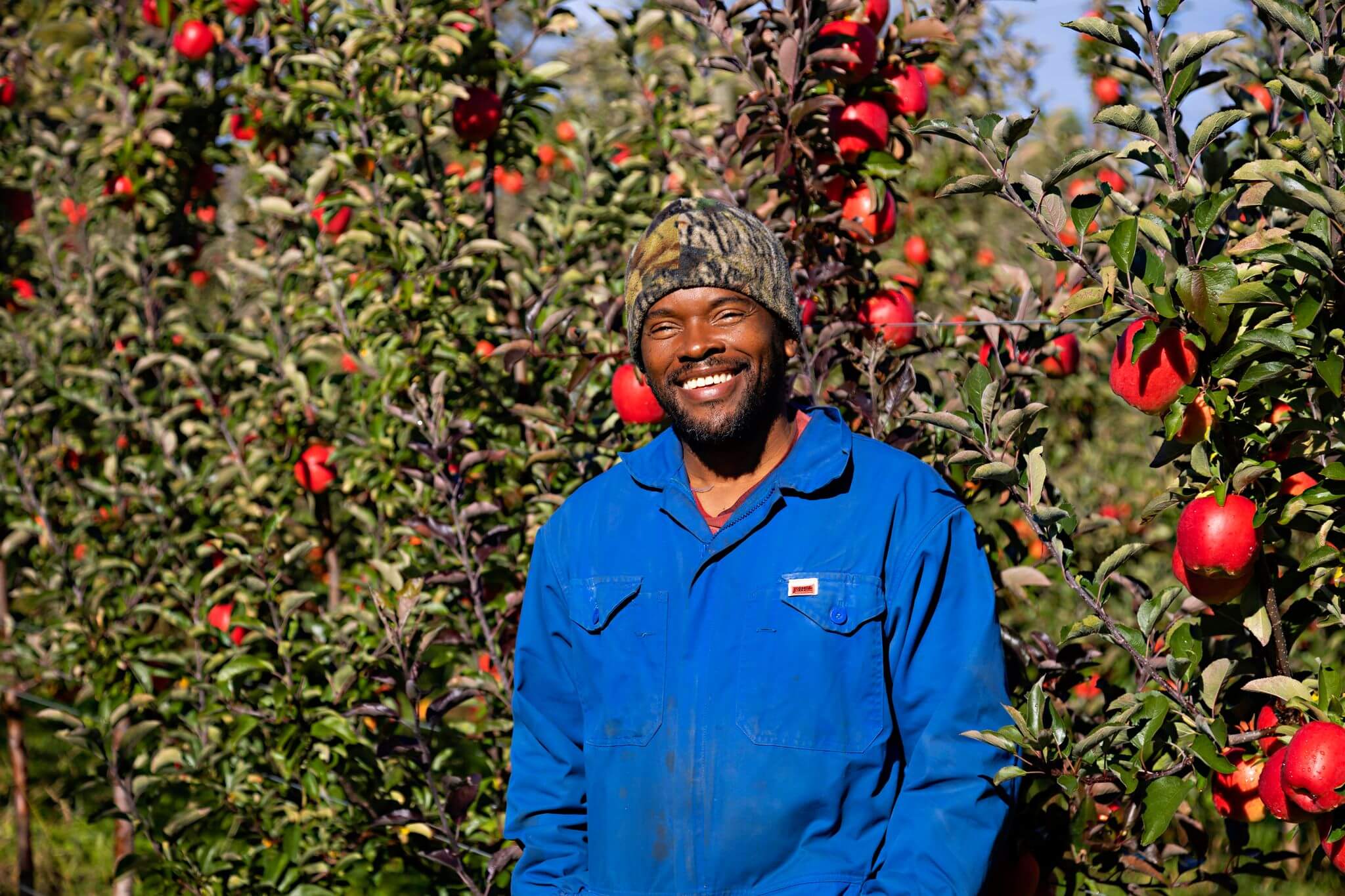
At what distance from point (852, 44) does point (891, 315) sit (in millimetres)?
553

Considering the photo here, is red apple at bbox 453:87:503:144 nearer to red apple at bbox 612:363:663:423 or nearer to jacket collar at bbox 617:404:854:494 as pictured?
red apple at bbox 612:363:663:423

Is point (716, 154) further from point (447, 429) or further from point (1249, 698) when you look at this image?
point (1249, 698)

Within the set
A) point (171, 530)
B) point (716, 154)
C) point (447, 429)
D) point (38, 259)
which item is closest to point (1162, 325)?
point (716, 154)

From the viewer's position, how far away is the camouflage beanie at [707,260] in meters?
1.86

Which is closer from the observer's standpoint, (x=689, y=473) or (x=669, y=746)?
(x=669, y=746)

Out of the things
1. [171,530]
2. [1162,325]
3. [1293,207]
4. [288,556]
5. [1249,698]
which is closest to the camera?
[1293,207]

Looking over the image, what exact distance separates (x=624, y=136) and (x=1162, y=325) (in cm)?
230

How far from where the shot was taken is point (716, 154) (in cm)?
280

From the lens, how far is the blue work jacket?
5.23 feet

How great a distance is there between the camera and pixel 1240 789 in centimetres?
189

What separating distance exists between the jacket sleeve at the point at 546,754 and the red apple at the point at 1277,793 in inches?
38.1

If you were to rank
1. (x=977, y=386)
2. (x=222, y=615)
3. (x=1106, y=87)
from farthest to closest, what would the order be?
(x=1106, y=87) → (x=222, y=615) → (x=977, y=386)

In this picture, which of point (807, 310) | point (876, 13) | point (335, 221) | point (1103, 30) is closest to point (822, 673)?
point (1103, 30)

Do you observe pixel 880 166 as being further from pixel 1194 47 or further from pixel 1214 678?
pixel 1214 678
